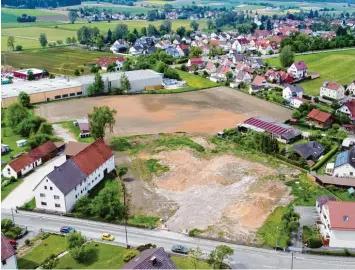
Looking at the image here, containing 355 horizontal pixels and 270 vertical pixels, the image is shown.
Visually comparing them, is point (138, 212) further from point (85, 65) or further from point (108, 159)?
point (85, 65)

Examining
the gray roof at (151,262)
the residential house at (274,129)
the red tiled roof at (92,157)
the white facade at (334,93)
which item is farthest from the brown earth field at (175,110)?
the gray roof at (151,262)

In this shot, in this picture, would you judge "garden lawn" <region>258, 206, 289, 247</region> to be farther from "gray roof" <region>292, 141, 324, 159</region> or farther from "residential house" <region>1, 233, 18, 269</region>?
"residential house" <region>1, 233, 18, 269</region>

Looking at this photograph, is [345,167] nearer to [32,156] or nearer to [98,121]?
[98,121]

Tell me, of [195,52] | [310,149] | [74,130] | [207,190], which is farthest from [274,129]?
[195,52]

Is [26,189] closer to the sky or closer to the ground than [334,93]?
closer to the ground

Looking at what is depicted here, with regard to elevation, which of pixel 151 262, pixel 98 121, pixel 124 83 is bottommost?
pixel 151 262

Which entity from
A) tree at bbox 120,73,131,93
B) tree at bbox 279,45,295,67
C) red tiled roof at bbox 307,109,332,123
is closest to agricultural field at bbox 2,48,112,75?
tree at bbox 120,73,131,93
